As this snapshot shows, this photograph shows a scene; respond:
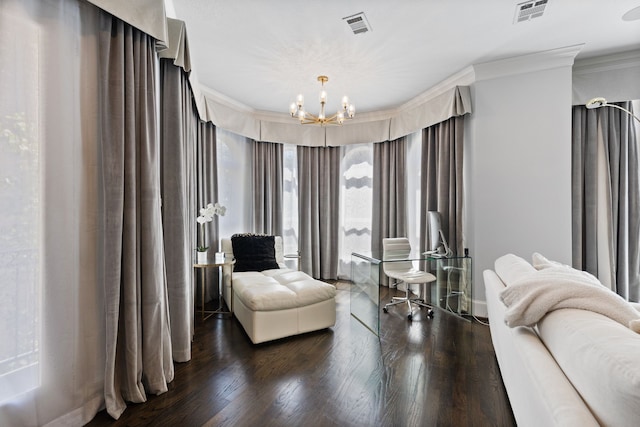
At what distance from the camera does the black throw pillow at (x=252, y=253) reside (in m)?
3.81

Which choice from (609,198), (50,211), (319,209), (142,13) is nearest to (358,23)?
(142,13)

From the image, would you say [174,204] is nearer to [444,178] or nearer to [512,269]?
[512,269]

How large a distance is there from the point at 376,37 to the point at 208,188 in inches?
105

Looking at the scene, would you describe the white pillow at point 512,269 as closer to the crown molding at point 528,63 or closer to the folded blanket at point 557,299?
the folded blanket at point 557,299

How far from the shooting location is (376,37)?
2832 millimetres

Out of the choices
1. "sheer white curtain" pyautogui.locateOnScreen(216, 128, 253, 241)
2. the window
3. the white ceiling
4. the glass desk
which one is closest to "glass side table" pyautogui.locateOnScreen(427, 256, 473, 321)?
the glass desk

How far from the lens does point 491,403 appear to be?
6.19 feet

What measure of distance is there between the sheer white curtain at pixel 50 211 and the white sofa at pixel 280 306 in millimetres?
1183

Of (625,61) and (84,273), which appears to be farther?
(625,61)

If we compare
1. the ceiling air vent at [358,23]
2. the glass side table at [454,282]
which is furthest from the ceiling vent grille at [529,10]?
the glass side table at [454,282]

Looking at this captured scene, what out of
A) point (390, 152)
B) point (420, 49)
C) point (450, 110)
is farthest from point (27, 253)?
point (390, 152)

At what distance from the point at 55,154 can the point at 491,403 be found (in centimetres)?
284

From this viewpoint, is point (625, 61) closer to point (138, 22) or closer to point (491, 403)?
point (491, 403)

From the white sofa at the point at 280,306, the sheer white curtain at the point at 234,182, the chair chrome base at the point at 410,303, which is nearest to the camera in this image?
the white sofa at the point at 280,306
